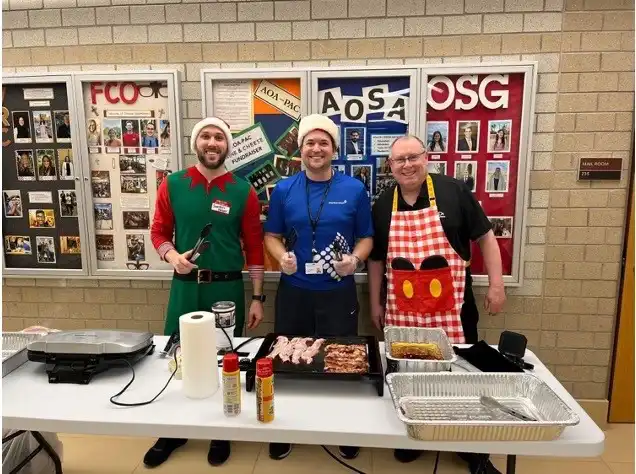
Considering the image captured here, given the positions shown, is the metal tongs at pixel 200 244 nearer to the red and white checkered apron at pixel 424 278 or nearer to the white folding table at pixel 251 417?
the white folding table at pixel 251 417

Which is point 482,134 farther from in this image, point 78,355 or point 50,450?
point 50,450

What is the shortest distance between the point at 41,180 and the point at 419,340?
2.49m

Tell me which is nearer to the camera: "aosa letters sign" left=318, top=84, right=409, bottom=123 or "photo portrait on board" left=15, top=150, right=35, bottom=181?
"aosa letters sign" left=318, top=84, right=409, bottom=123

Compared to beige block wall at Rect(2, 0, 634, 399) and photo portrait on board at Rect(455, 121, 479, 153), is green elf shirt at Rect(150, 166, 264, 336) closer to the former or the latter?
beige block wall at Rect(2, 0, 634, 399)

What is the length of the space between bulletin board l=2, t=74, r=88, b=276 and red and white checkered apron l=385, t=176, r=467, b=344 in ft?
6.40

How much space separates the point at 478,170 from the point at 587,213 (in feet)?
2.19

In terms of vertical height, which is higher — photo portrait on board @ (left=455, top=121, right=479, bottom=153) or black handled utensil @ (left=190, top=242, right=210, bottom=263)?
photo portrait on board @ (left=455, top=121, right=479, bottom=153)

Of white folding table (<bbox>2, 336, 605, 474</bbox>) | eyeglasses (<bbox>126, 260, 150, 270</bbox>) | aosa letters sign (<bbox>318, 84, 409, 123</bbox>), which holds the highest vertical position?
aosa letters sign (<bbox>318, 84, 409, 123</bbox>)

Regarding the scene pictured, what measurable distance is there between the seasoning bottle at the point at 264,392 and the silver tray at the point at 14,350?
3.12 feet

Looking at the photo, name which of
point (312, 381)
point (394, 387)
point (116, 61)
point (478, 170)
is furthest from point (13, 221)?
point (478, 170)

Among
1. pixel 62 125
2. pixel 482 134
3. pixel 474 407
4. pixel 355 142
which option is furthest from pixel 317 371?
pixel 62 125

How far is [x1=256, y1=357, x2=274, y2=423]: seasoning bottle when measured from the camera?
49.3 inches

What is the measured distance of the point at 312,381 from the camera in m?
1.50

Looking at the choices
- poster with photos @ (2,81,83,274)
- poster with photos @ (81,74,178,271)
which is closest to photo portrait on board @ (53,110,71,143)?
poster with photos @ (2,81,83,274)
